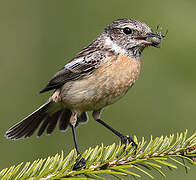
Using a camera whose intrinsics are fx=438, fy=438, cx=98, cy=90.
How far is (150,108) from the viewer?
6.54 metres

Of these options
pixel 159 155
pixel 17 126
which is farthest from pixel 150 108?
pixel 159 155

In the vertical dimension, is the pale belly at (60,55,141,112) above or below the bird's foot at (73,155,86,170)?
above

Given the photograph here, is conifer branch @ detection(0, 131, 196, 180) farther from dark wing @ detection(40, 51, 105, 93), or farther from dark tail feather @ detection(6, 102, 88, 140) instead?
dark tail feather @ detection(6, 102, 88, 140)

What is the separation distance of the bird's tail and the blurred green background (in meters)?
0.84

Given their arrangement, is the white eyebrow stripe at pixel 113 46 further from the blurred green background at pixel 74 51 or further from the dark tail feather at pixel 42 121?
the dark tail feather at pixel 42 121

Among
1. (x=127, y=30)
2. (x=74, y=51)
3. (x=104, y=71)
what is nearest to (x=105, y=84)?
(x=104, y=71)

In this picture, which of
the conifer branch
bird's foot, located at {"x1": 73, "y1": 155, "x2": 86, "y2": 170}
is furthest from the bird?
bird's foot, located at {"x1": 73, "y1": 155, "x2": 86, "y2": 170}

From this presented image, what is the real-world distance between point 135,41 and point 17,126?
1710 millimetres

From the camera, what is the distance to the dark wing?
4.83m

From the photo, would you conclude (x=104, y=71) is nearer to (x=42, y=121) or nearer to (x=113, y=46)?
(x=113, y=46)

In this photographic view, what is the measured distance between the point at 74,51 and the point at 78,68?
2.28 meters

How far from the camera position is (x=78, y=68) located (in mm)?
4934

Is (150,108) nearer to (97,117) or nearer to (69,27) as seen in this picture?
(97,117)

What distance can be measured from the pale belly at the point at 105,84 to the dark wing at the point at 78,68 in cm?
7
